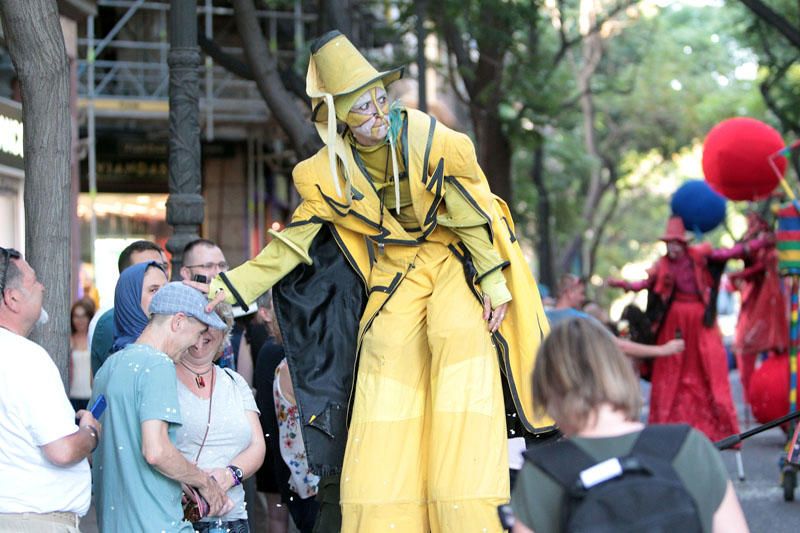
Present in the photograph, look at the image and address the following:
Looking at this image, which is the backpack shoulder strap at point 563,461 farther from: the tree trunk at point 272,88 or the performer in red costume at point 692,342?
the performer in red costume at point 692,342

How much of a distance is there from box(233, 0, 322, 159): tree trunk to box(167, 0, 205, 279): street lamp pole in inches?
153

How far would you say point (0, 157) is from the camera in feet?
38.8

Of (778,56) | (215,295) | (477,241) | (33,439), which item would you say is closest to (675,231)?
(477,241)

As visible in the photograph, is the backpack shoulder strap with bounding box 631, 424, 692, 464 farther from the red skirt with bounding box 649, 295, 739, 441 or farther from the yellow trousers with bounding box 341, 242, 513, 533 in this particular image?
the red skirt with bounding box 649, 295, 739, 441

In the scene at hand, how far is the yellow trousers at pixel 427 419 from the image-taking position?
18.8 ft

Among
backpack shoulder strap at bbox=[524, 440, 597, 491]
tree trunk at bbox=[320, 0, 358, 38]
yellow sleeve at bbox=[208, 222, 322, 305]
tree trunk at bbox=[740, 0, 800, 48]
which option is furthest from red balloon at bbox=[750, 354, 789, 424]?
backpack shoulder strap at bbox=[524, 440, 597, 491]

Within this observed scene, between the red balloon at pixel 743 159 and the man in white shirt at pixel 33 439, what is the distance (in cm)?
916

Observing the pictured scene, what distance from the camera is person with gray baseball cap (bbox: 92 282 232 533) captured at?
16.7ft

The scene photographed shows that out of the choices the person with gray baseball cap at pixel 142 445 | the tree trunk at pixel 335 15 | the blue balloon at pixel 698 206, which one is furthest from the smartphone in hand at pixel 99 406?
the blue balloon at pixel 698 206

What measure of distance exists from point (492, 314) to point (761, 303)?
8573 mm

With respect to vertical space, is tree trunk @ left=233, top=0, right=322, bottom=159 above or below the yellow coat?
above

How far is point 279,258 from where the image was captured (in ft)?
20.7

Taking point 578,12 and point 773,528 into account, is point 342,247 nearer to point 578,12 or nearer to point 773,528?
point 773,528

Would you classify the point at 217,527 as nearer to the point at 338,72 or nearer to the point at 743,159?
the point at 338,72
